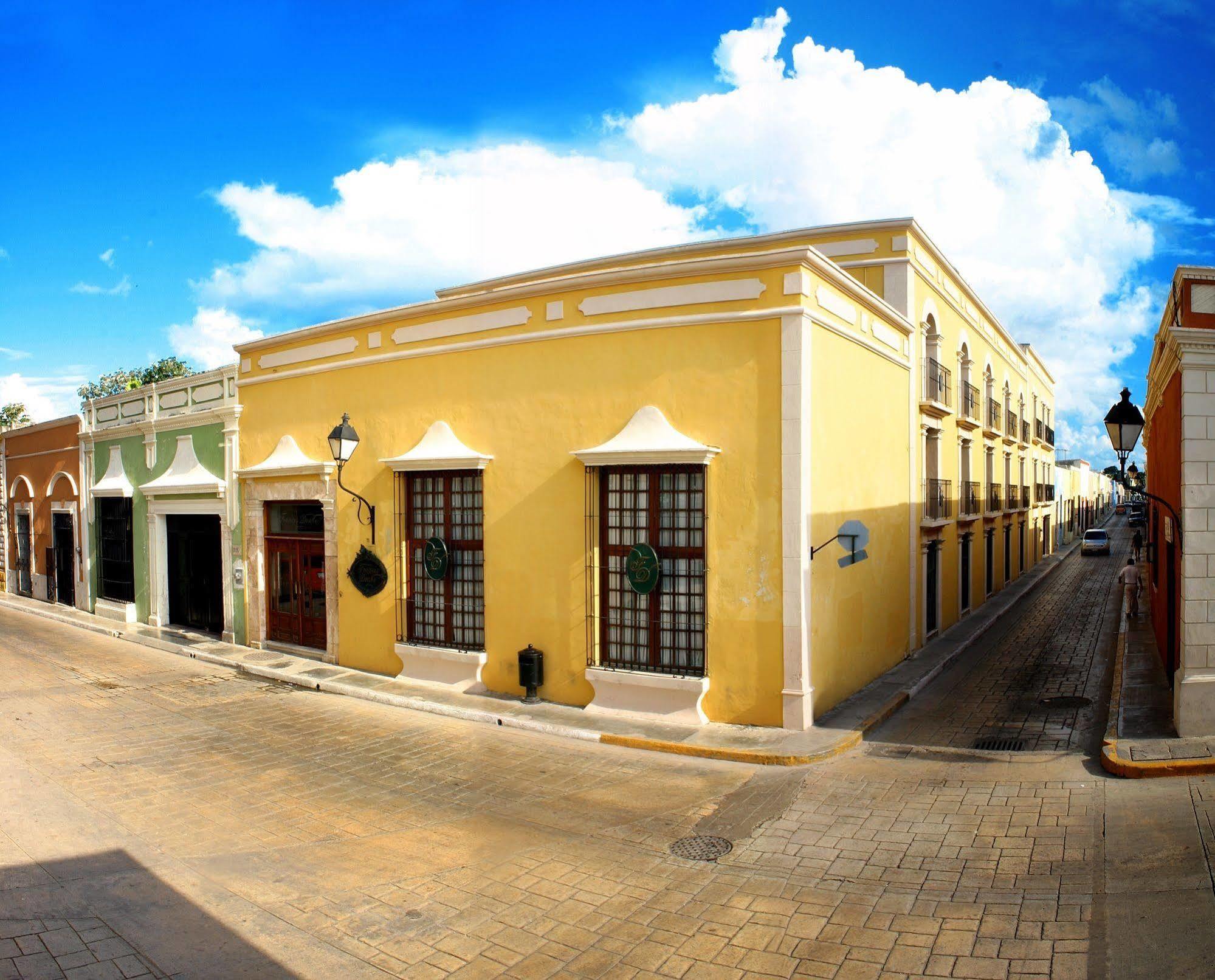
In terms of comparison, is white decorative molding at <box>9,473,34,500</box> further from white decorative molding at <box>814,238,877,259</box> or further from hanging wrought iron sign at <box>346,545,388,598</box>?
white decorative molding at <box>814,238,877,259</box>

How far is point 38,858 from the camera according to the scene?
6469mm

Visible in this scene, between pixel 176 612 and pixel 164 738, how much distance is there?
9.59 metres

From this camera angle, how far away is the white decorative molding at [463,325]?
11320 mm

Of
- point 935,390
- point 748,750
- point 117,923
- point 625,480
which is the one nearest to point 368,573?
point 625,480

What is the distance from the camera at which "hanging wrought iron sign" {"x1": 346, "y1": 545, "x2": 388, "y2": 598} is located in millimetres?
12867

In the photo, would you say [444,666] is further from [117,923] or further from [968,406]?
[968,406]

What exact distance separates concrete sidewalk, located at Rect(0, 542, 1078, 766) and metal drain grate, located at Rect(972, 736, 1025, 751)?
1.25m

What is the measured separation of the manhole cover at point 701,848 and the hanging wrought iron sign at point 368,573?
24.9 feet

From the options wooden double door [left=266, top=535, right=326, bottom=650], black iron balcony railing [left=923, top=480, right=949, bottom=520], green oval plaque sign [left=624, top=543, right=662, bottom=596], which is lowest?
wooden double door [left=266, top=535, right=326, bottom=650]

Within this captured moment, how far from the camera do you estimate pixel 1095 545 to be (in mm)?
36656

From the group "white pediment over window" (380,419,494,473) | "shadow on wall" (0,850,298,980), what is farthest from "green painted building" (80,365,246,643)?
"shadow on wall" (0,850,298,980)

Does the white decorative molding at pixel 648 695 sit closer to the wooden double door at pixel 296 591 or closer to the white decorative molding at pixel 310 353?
the wooden double door at pixel 296 591

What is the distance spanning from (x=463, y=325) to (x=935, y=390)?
9.79 metres

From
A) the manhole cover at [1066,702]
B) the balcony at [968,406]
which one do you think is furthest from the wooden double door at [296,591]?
the balcony at [968,406]
